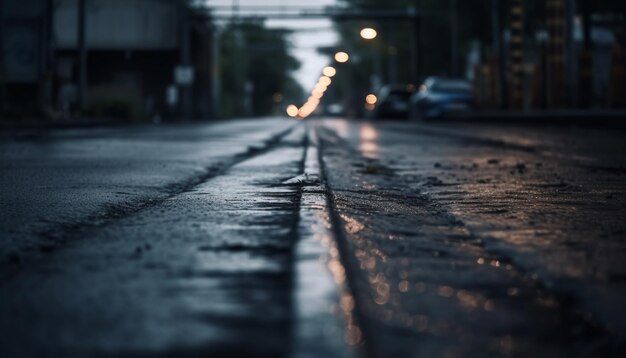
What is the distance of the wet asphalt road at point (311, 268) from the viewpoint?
7.27ft

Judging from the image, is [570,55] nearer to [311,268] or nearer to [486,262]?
[486,262]

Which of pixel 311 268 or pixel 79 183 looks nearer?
pixel 311 268

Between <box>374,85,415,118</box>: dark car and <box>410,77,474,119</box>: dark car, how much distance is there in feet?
28.2

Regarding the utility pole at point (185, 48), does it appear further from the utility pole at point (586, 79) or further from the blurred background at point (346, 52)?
the utility pole at point (586, 79)

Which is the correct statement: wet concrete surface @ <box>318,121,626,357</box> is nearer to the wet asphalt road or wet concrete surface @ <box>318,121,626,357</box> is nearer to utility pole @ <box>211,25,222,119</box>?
the wet asphalt road

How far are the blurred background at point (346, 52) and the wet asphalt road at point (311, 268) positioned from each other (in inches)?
686

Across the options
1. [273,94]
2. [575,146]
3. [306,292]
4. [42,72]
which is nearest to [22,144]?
[575,146]

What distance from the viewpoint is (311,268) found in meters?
2.92

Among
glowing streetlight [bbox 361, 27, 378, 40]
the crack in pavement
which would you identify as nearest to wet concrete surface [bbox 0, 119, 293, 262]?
the crack in pavement

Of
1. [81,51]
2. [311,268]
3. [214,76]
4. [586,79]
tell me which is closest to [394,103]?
[81,51]

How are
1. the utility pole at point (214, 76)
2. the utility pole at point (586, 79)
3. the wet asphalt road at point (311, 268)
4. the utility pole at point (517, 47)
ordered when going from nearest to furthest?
the wet asphalt road at point (311, 268) < the utility pole at point (586, 79) < the utility pole at point (517, 47) < the utility pole at point (214, 76)

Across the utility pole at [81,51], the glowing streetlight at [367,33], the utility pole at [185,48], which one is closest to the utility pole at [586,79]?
the utility pole at [81,51]

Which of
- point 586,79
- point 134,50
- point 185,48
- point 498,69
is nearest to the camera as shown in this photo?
point 586,79

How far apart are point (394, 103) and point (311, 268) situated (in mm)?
45591
